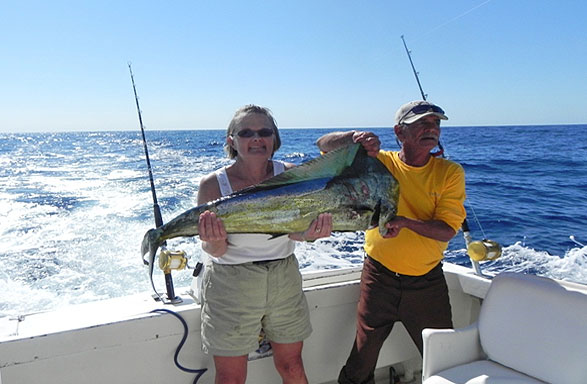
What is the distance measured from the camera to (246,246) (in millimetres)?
1959

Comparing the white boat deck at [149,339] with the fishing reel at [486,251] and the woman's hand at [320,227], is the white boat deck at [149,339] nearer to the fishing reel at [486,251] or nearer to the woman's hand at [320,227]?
the fishing reel at [486,251]

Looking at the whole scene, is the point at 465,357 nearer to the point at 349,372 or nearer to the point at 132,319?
the point at 349,372

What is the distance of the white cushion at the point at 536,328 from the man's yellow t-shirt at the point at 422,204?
0.35 meters

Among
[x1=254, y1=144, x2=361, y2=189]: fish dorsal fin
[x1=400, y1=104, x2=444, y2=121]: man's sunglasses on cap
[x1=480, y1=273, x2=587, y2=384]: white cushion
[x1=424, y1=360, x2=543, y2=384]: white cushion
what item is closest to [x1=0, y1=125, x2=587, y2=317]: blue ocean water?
[x1=480, y1=273, x2=587, y2=384]: white cushion

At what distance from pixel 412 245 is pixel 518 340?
619 millimetres

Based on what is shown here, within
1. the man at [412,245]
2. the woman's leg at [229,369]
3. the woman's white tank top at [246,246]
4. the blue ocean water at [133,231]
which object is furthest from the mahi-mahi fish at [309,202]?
the blue ocean water at [133,231]

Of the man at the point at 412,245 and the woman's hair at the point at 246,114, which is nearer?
the woman's hair at the point at 246,114

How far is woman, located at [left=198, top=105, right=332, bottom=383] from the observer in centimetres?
194

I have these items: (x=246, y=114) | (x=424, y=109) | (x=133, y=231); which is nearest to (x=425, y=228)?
(x=424, y=109)

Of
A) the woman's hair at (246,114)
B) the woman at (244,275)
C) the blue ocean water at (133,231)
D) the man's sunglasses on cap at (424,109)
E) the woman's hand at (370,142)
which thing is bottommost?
the blue ocean water at (133,231)

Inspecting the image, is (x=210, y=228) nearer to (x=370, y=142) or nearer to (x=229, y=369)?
(x=229, y=369)

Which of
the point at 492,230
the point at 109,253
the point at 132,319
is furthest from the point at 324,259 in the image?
the point at 132,319

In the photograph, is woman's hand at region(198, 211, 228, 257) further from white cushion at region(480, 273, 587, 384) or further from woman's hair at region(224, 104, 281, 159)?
white cushion at region(480, 273, 587, 384)

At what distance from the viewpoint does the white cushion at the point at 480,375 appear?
6.43ft
